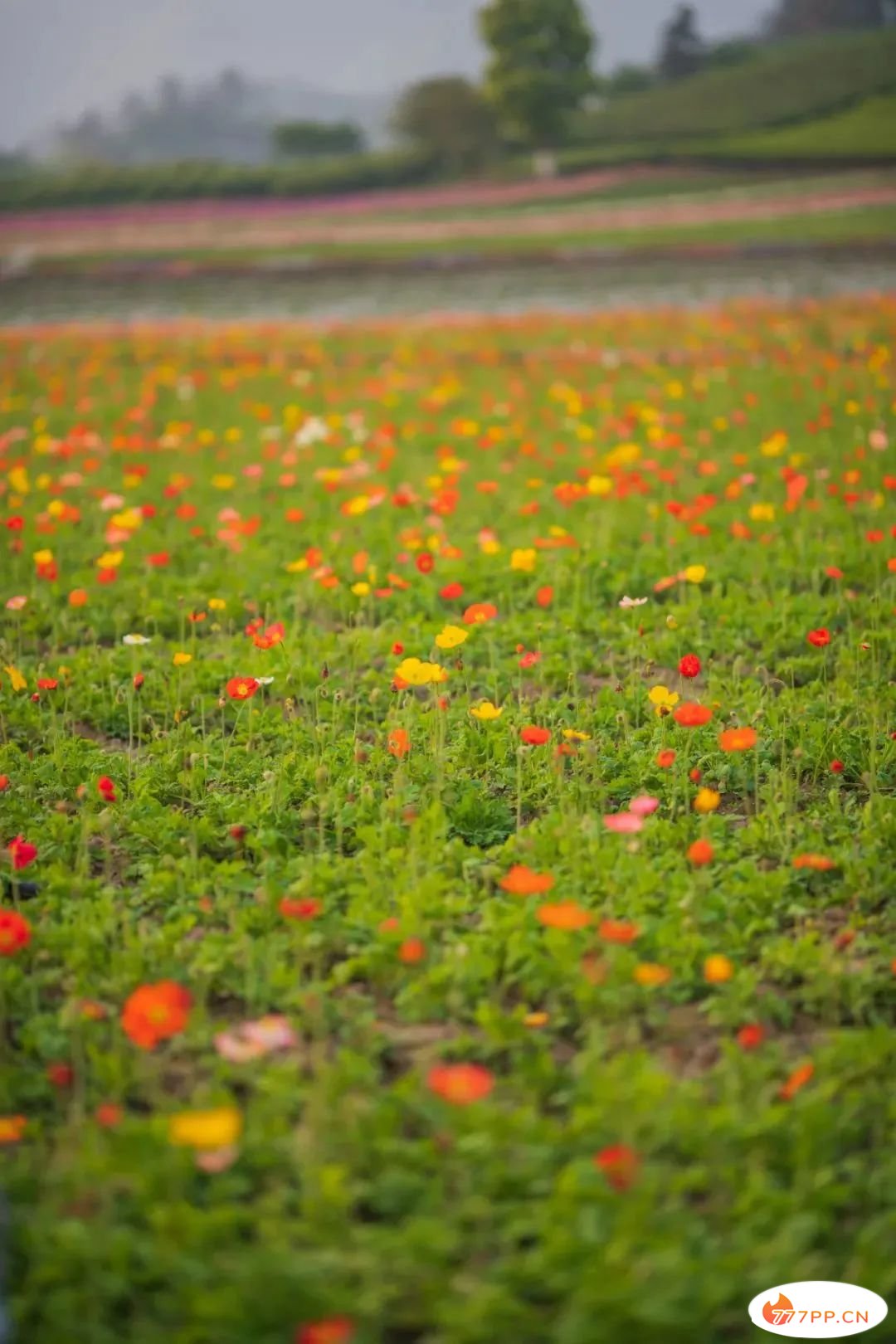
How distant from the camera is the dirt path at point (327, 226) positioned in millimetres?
12602

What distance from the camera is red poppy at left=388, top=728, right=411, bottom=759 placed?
2977 millimetres

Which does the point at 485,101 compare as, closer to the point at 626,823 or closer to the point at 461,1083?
the point at 626,823

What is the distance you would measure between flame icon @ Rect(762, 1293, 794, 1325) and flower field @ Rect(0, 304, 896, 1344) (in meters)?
0.04

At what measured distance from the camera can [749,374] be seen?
8.54 metres

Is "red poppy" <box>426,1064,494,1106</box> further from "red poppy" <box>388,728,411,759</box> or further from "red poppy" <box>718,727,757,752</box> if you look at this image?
"red poppy" <box>388,728,411,759</box>

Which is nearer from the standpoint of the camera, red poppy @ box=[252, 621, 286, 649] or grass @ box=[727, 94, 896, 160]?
red poppy @ box=[252, 621, 286, 649]

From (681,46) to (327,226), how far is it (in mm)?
4677

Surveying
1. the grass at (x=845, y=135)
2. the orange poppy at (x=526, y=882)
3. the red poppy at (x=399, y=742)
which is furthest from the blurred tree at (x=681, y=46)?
the orange poppy at (x=526, y=882)

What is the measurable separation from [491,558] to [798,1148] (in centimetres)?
328

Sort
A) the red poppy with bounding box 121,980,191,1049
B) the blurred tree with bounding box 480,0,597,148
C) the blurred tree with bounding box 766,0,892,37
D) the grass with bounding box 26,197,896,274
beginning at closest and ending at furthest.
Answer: the red poppy with bounding box 121,980,191,1049, the blurred tree with bounding box 766,0,892,37, the grass with bounding box 26,197,896,274, the blurred tree with bounding box 480,0,597,148

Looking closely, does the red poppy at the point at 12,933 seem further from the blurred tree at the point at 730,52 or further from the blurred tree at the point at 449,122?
the blurred tree at the point at 449,122

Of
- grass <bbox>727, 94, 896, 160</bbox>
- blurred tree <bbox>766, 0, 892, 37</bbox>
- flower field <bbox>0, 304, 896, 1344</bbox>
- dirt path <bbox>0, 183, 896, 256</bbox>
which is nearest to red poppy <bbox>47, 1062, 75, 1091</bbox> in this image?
flower field <bbox>0, 304, 896, 1344</bbox>

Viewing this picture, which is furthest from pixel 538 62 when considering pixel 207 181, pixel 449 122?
pixel 207 181

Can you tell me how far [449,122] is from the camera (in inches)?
527
